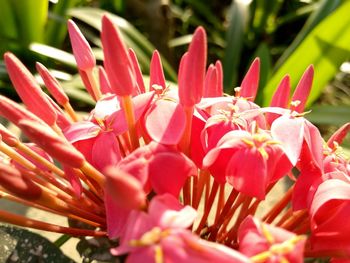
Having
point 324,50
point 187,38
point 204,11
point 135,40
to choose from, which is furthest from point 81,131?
point 204,11

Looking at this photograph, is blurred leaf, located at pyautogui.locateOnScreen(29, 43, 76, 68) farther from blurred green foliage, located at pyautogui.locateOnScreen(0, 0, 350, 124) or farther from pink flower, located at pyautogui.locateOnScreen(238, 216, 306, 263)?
pink flower, located at pyautogui.locateOnScreen(238, 216, 306, 263)

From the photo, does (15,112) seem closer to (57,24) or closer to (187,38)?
(57,24)

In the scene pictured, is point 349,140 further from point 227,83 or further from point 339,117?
point 227,83

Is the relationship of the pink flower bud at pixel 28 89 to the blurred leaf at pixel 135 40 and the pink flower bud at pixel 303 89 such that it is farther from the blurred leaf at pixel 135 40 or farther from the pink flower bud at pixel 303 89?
the blurred leaf at pixel 135 40

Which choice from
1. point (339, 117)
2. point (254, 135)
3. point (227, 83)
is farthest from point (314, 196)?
point (227, 83)

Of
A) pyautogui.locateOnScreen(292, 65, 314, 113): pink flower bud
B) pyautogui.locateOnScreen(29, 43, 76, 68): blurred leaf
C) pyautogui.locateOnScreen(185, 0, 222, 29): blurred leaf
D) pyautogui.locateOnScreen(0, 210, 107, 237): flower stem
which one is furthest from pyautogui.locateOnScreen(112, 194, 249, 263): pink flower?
pyautogui.locateOnScreen(185, 0, 222, 29): blurred leaf

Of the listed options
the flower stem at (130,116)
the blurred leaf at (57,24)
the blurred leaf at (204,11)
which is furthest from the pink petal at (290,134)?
the blurred leaf at (204,11)
